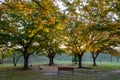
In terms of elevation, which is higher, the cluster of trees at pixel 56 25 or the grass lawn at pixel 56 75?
the cluster of trees at pixel 56 25

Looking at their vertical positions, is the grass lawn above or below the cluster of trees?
below

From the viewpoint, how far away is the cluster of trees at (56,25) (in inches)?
475

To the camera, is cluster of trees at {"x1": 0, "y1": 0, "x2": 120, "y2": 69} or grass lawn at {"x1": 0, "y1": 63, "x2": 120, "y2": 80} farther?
grass lawn at {"x1": 0, "y1": 63, "x2": 120, "y2": 80}

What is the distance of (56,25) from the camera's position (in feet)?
59.1

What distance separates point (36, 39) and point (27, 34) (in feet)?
11.4

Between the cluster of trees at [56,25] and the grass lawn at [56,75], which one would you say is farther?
the grass lawn at [56,75]

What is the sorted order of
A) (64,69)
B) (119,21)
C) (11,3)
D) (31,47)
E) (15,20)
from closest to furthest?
(11,3) → (119,21) → (64,69) → (15,20) → (31,47)

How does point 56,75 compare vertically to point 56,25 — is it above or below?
below

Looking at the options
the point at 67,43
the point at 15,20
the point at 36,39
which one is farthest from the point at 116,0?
the point at 67,43

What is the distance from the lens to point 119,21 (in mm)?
26625

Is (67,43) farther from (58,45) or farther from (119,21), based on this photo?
(119,21)

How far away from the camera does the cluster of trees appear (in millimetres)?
12066

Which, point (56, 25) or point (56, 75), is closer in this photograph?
point (56, 25)

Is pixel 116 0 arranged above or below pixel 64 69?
above
